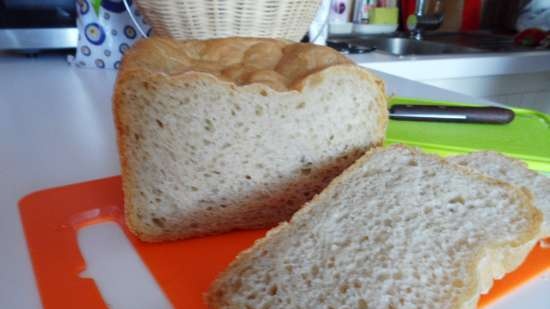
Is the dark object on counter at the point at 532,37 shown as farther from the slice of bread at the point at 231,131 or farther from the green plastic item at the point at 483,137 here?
the slice of bread at the point at 231,131

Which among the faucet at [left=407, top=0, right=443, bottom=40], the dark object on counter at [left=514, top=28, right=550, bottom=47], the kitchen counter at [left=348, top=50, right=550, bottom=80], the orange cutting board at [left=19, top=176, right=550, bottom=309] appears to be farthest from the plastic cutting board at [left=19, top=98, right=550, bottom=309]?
A: the faucet at [left=407, top=0, right=443, bottom=40]

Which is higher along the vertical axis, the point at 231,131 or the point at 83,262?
the point at 231,131

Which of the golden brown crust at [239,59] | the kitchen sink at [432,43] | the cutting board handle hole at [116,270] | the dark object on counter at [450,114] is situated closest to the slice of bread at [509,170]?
the dark object on counter at [450,114]

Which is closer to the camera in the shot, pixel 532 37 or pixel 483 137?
pixel 483 137

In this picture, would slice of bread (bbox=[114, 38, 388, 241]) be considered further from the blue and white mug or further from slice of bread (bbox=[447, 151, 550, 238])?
the blue and white mug

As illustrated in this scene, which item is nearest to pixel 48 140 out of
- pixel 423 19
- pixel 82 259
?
pixel 82 259

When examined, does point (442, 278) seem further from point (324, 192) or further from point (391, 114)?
point (391, 114)

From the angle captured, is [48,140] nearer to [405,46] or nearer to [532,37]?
[405,46]
